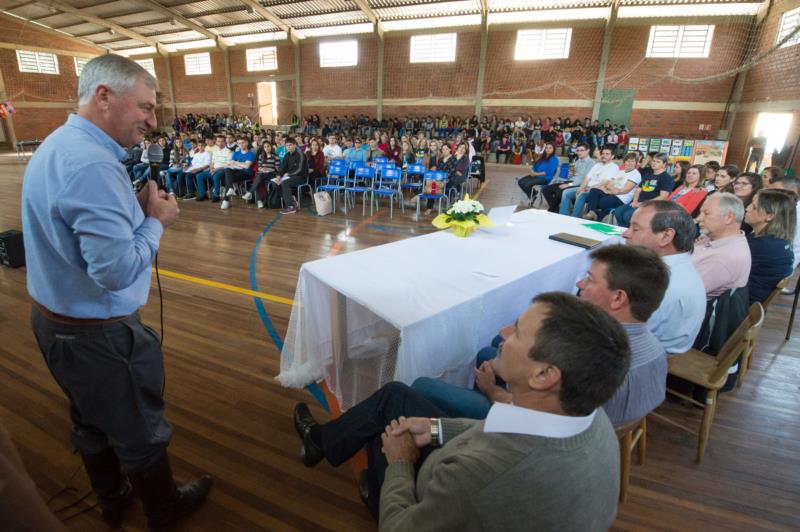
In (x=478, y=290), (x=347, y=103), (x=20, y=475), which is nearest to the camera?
(x=20, y=475)

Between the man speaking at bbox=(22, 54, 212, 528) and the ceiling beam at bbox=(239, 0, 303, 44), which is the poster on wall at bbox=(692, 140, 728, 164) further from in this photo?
the ceiling beam at bbox=(239, 0, 303, 44)

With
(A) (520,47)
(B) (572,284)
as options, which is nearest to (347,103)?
(A) (520,47)

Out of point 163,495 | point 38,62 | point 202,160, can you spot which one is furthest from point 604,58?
point 38,62

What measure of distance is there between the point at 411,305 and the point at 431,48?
1572cm

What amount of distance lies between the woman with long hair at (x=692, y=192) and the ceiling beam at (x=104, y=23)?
20.1m

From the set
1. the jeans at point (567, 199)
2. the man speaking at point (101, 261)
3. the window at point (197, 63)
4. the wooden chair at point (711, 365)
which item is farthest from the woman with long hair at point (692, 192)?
the window at point (197, 63)

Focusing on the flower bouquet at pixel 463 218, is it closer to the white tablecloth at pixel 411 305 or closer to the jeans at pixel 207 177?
the white tablecloth at pixel 411 305

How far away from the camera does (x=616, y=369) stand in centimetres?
85

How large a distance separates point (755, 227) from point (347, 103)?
16.1m

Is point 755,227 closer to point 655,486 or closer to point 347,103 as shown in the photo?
point 655,486

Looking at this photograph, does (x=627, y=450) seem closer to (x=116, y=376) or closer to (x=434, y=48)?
(x=116, y=376)

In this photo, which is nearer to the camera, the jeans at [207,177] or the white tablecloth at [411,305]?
the white tablecloth at [411,305]

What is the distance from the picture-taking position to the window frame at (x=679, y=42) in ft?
38.8

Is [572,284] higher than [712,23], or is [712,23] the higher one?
[712,23]
